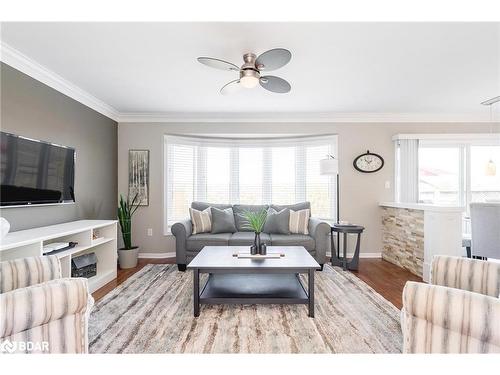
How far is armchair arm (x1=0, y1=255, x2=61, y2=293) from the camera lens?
158cm

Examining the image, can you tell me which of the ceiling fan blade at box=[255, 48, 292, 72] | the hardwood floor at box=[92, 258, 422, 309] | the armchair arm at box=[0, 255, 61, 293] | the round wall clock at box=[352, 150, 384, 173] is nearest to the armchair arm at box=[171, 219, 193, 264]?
the hardwood floor at box=[92, 258, 422, 309]

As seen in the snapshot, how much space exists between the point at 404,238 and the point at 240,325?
9.29 feet

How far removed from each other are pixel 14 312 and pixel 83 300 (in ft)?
1.04

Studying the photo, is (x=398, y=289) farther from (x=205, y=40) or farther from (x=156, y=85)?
(x=156, y=85)

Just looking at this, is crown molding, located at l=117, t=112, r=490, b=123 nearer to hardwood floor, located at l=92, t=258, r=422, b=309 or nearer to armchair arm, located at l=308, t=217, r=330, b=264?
armchair arm, located at l=308, t=217, r=330, b=264

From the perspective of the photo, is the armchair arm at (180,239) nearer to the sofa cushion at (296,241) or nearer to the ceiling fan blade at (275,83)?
the sofa cushion at (296,241)

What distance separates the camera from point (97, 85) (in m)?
3.06

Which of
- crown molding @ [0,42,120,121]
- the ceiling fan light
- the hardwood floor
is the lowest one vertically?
the hardwood floor

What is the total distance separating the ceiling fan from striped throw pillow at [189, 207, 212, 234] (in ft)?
6.65

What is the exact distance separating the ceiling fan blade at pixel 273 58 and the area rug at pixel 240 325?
2.13 meters

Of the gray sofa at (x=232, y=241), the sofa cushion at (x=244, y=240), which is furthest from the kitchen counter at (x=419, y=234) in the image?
the sofa cushion at (x=244, y=240)

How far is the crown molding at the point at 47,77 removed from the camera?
228 centimetres

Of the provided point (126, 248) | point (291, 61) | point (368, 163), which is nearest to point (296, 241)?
point (368, 163)
